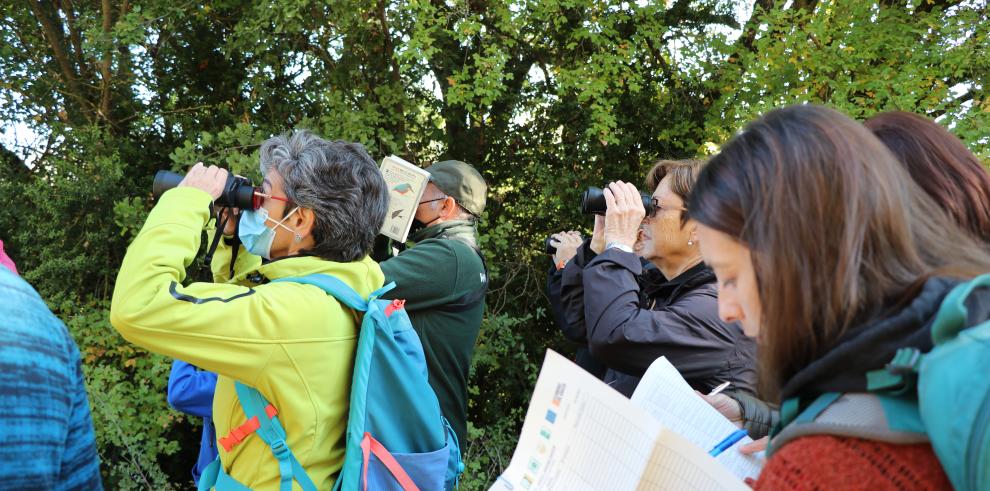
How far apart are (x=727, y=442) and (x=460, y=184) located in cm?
204

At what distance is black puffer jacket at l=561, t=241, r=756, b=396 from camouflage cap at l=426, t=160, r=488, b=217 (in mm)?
923

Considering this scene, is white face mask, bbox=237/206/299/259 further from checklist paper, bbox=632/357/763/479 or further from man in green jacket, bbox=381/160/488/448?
checklist paper, bbox=632/357/763/479

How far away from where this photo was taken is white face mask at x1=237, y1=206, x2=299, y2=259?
215 cm

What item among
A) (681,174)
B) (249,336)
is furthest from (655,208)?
(249,336)

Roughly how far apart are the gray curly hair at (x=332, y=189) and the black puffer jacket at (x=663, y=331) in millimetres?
745

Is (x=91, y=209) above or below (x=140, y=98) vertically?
below

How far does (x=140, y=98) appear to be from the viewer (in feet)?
19.1

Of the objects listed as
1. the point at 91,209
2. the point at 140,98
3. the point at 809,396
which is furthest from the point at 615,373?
the point at 140,98

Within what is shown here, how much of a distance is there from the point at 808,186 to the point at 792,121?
12cm

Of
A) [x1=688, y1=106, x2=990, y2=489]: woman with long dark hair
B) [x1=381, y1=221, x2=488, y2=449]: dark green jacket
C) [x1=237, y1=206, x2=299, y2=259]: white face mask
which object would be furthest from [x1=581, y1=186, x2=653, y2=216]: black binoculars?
[x1=688, y1=106, x2=990, y2=489]: woman with long dark hair

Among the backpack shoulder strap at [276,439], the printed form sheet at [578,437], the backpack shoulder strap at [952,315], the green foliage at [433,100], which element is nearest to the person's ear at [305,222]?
the backpack shoulder strap at [276,439]

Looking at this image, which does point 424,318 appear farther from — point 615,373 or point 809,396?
point 809,396

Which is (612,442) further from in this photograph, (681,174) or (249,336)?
(681,174)

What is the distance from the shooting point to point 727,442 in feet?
4.64
